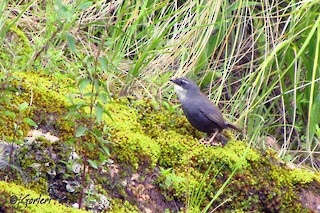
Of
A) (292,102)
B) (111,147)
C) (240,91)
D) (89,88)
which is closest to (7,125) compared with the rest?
(111,147)

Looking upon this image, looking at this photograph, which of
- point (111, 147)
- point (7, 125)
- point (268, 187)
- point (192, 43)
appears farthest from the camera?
point (192, 43)

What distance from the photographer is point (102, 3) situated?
5996 mm

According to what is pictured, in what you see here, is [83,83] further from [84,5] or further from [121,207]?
[121,207]

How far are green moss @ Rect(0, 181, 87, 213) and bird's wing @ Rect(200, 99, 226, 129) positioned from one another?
1784mm

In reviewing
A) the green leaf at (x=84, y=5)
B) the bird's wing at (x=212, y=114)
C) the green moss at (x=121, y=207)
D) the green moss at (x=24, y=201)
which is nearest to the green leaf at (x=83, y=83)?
the green leaf at (x=84, y=5)

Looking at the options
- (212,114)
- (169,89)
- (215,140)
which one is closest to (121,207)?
(215,140)

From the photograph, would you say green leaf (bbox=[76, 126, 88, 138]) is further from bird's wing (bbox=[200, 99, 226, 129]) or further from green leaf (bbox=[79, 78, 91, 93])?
bird's wing (bbox=[200, 99, 226, 129])

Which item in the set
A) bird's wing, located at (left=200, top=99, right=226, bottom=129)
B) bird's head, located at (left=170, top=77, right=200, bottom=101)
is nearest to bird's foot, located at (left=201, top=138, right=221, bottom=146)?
bird's wing, located at (left=200, top=99, right=226, bottom=129)

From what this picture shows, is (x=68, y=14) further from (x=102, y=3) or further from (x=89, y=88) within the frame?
(x=102, y=3)

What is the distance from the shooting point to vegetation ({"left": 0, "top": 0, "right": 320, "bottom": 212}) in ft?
12.7

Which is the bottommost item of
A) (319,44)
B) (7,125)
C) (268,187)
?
(268,187)

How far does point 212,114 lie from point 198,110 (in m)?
0.12

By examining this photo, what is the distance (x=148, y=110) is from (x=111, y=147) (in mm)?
722

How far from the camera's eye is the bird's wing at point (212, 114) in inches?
189
